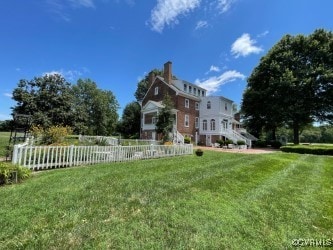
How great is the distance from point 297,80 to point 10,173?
33222 millimetres

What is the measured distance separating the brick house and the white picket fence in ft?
49.4

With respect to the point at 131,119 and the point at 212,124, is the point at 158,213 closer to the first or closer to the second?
the point at 212,124

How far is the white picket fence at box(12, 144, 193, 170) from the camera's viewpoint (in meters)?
7.15

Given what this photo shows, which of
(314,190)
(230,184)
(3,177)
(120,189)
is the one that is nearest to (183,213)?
(120,189)

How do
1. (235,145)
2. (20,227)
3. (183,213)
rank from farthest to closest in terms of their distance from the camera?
(235,145) < (183,213) < (20,227)

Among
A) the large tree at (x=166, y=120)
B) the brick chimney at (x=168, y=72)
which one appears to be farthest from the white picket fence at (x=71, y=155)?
the brick chimney at (x=168, y=72)

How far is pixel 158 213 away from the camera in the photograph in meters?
3.92

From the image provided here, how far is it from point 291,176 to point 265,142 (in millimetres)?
26947

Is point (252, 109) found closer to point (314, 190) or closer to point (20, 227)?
point (314, 190)

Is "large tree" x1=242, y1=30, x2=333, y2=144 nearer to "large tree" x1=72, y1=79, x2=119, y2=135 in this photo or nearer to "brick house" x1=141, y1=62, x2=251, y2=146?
"brick house" x1=141, y1=62, x2=251, y2=146

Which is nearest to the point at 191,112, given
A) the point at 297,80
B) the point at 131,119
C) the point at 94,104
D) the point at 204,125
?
the point at 204,125

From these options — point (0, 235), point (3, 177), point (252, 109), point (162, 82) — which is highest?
point (162, 82)

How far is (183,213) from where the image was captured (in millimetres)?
3965

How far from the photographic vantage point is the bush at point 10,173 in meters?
5.59
